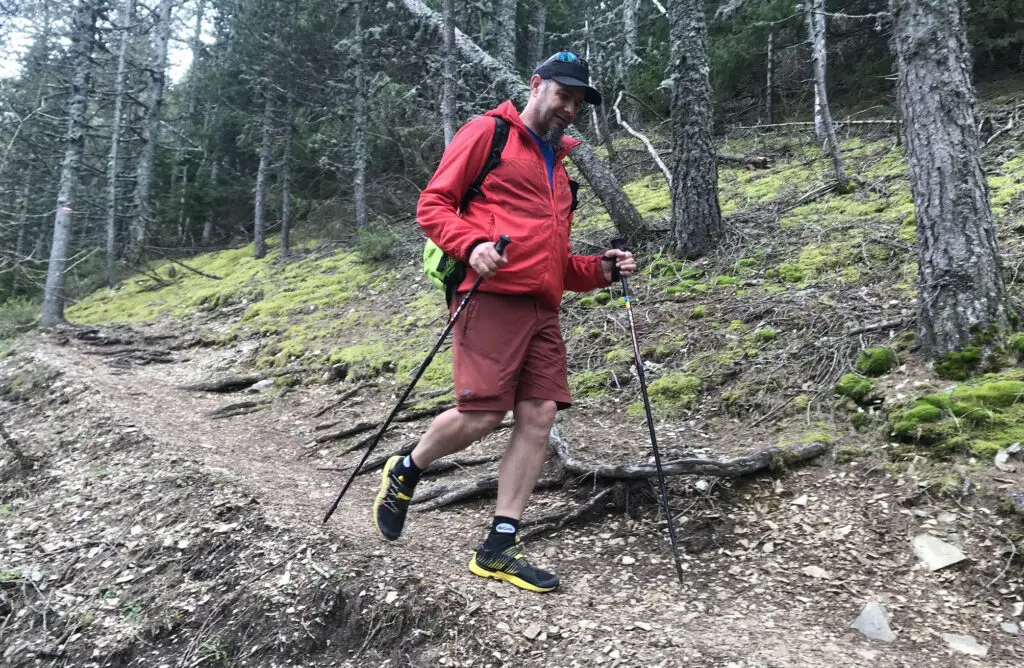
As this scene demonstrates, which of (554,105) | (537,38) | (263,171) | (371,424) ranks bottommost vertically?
(371,424)

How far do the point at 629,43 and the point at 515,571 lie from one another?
40.7ft

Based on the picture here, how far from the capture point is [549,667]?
2.59m

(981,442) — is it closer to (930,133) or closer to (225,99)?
(930,133)

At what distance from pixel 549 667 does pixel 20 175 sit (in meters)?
23.1

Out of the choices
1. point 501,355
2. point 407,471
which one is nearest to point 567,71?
point 501,355

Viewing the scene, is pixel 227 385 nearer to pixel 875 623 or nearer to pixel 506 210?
pixel 506 210

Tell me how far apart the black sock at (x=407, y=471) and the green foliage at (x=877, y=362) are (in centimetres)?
299

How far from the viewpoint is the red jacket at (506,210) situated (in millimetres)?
2980

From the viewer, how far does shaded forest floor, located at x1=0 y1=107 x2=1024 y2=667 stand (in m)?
2.81

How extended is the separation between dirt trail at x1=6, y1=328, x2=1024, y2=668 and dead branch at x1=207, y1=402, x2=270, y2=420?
3.67 meters

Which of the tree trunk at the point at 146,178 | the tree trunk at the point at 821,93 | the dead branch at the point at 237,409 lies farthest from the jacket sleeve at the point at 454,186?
the tree trunk at the point at 146,178

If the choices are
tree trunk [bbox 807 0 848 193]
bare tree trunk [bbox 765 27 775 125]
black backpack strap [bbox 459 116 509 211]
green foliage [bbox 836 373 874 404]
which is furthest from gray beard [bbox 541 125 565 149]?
bare tree trunk [bbox 765 27 775 125]

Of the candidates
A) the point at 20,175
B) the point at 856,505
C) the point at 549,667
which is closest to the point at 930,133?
the point at 856,505

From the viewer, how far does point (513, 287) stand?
299 centimetres
